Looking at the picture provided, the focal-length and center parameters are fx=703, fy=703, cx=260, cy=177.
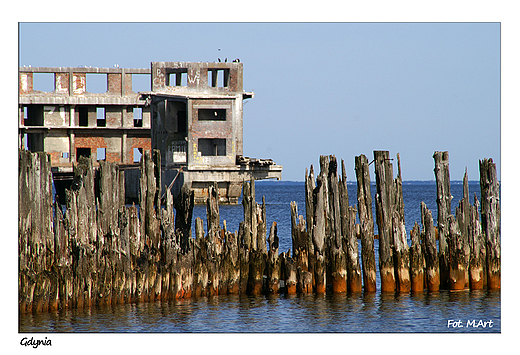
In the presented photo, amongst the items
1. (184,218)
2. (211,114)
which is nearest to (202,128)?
(211,114)

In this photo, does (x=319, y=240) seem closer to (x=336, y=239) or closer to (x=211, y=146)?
(x=336, y=239)

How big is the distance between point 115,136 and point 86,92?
192 inches

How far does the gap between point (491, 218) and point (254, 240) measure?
19.7 feet

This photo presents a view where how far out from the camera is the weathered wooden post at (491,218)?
17578 mm

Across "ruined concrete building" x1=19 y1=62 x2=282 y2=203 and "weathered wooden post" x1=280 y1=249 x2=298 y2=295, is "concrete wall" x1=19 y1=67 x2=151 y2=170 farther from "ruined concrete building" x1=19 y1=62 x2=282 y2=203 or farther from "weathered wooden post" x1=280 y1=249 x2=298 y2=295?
"weathered wooden post" x1=280 y1=249 x2=298 y2=295

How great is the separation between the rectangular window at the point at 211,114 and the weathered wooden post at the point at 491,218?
38.1 m

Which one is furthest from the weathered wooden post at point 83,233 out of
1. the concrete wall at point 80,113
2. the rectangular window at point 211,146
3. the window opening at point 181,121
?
the concrete wall at point 80,113

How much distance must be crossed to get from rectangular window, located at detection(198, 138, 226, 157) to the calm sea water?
126 feet

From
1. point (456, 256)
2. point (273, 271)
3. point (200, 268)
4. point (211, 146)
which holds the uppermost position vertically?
point (211, 146)

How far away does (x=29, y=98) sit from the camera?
208 ft

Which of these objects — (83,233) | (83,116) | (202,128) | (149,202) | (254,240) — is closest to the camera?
(83,233)

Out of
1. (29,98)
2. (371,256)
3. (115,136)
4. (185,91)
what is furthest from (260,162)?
(371,256)

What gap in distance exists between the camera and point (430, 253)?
1736 cm
